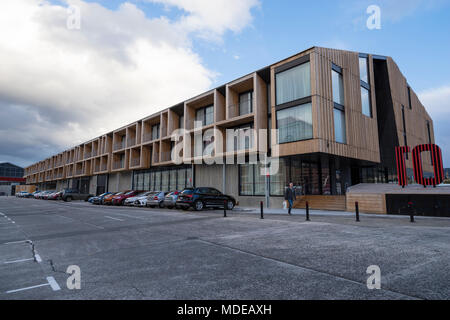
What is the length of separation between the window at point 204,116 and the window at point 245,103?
13.3 feet

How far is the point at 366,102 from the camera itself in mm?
23469

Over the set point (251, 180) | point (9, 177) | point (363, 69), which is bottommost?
point (251, 180)

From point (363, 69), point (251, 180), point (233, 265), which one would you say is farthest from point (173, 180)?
point (233, 265)

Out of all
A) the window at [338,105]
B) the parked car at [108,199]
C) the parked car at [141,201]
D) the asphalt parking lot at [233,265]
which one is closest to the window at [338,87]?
the window at [338,105]

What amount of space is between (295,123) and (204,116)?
1234cm

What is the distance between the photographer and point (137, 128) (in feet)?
117

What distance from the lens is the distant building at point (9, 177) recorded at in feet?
317

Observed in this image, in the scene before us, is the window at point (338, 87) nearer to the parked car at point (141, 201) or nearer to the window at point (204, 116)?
the window at point (204, 116)

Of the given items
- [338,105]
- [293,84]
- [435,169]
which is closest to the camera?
[435,169]

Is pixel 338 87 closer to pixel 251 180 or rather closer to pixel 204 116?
pixel 251 180
